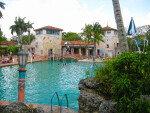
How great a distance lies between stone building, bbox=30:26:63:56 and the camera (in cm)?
4406

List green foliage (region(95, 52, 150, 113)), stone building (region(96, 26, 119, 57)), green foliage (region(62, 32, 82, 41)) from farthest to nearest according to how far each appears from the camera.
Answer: green foliage (region(62, 32, 82, 41)) → stone building (region(96, 26, 119, 57)) → green foliage (region(95, 52, 150, 113))

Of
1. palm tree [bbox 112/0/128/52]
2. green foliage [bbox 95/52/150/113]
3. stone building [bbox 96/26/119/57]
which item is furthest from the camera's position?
stone building [bbox 96/26/119/57]

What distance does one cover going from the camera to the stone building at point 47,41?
145 ft

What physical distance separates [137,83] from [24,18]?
5446 centimetres

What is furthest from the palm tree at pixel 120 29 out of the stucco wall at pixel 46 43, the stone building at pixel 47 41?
the stucco wall at pixel 46 43

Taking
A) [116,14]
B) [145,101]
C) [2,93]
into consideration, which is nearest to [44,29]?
[2,93]

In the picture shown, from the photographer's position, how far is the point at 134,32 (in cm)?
1955

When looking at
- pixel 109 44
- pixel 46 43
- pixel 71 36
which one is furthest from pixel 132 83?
pixel 71 36

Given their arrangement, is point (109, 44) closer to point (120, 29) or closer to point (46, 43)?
point (46, 43)

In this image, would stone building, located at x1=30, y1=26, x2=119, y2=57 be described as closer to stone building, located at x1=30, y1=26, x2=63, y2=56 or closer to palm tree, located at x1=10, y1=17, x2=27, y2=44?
stone building, located at x1=30, y1=26, x2=63, y2=56

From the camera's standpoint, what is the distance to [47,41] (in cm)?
4438

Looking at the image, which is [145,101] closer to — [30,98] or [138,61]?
[138,61]

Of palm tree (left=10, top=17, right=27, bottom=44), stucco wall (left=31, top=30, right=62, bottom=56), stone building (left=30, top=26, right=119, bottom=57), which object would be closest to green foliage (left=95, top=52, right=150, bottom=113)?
stone building (left=30, top=26, right=119, bottom=57)

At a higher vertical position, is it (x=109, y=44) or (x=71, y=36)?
(x=71, y=36)
